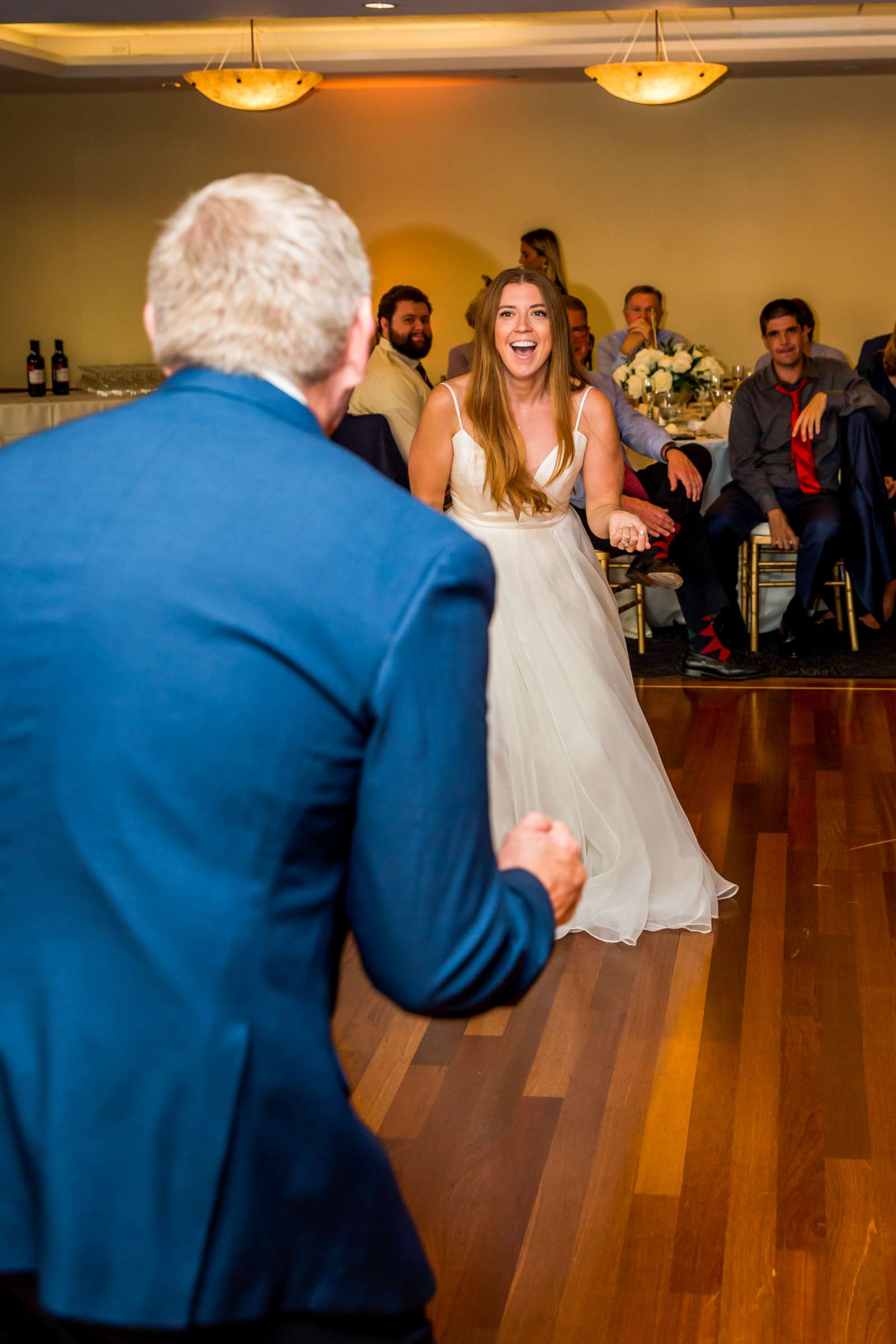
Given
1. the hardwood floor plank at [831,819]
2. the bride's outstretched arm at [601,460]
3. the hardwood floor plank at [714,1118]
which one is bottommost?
the hardwood floor plank at [714,1118]

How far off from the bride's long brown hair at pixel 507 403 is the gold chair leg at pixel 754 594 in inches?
108

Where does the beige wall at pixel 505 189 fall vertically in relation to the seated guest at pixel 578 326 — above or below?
above

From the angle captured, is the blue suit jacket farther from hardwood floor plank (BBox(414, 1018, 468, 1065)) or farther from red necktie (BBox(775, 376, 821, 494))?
red necktie (BBox(775, 376, 821, 494))

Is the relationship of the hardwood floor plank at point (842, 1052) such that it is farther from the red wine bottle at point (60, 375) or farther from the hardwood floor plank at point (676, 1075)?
the red wine bottle at point (60, 375)

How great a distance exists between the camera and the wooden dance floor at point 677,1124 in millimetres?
2041

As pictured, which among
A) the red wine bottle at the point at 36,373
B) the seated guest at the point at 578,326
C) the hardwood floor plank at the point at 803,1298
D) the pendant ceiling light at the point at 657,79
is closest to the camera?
the hardwood floor plank at the point at 803,1298

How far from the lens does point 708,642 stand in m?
5.80

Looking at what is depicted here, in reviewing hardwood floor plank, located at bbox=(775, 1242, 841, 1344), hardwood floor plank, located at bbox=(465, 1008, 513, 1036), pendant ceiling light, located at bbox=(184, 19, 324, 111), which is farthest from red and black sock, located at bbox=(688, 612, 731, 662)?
pendant ceiling light, located at bbox=(184, 19, 324, 111)

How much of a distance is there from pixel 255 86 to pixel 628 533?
18.0 ft

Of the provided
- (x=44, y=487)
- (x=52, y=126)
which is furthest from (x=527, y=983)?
(x=52, y=126)

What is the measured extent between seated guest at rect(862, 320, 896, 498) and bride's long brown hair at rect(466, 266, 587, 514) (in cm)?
347

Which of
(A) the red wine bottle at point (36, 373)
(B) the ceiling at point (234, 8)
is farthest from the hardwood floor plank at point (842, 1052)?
(A) the red wine bottle at point (36, 373)

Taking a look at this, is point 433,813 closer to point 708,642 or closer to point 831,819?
point 831,819

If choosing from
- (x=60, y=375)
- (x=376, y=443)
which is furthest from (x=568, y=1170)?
(x=60, y=375)
